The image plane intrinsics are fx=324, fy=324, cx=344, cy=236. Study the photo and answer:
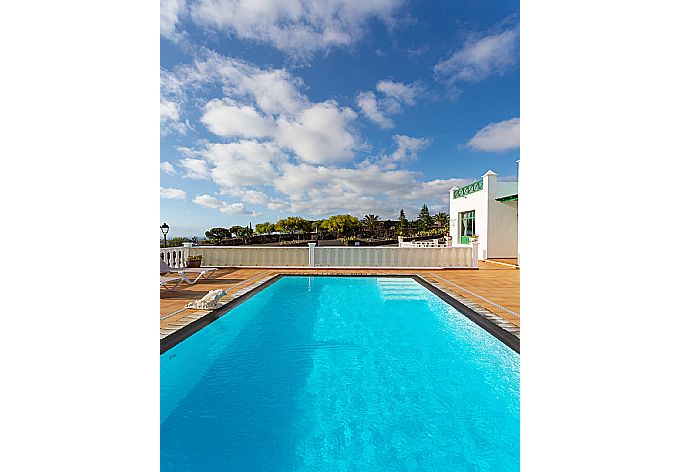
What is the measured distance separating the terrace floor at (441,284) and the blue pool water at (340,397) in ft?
2.53

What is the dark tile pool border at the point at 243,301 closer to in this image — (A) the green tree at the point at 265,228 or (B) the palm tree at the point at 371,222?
(A) the green tree at the point at 265,228

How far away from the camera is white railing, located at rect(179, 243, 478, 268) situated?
36.7 feet

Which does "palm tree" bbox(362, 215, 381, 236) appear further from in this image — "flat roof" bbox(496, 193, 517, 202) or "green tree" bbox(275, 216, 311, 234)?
"flat roof" bbox(496, 193, 517, 202)

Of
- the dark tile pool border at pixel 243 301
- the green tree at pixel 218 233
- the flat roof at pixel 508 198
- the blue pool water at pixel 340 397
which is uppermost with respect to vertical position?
the flat roof at pixel 508 198

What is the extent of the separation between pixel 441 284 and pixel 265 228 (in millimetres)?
33859

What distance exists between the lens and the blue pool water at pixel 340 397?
248cm

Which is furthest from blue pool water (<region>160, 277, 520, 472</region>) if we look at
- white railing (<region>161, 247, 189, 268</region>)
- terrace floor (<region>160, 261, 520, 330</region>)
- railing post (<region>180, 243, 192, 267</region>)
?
railing post (<region>180, 243, 192, 267</region>)

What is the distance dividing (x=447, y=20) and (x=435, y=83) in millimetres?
4451

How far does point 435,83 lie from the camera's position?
1535 centimetres

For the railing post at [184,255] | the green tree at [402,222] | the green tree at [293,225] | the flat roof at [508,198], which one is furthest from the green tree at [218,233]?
the flat roof at [508,198]

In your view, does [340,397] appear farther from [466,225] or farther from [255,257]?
[466,225]
